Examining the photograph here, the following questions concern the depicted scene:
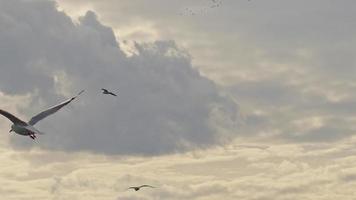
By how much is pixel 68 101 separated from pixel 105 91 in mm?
47435

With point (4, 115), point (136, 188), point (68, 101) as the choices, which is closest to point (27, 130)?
point (4, 115)

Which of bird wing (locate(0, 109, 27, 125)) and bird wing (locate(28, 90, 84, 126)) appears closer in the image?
bird wing (locate(0, 109, 27, 125))

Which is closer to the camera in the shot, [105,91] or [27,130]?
[27,130]

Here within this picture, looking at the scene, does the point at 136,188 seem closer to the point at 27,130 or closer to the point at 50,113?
the point at 50,113

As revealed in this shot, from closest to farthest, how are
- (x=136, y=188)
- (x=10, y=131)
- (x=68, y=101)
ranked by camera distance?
(x=10, y=131), (x=68, y=101), (x=136, y=188)

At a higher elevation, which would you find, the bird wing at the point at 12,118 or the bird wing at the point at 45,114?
the bird wing at the point at 45,114

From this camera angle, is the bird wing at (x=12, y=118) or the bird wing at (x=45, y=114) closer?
the bird wing at (x=12, y=118)

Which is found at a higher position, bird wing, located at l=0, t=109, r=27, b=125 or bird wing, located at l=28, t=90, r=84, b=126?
bird wing, located at l=28, t=90, r=84, b=126

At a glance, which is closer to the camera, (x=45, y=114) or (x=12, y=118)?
(x=12, y=118)

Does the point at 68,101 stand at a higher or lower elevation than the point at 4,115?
higher

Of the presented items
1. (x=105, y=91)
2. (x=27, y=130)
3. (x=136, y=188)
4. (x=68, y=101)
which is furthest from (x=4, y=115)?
Answer: (x=136, y=188)

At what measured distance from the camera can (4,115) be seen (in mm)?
92250

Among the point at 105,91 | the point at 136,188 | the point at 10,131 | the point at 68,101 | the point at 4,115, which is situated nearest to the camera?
the point at 4,115

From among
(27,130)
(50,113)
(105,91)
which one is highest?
(105,91)
